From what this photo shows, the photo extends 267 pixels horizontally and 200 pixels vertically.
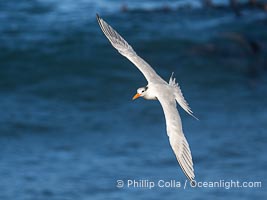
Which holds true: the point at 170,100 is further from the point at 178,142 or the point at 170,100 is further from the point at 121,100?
the point at 121,100

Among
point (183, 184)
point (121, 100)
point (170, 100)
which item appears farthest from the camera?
point (121, 100)

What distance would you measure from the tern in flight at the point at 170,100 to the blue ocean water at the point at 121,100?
5527mm

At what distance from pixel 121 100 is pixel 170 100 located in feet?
36.6

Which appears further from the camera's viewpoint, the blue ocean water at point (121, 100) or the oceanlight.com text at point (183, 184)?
the blue ocean water at point (121, 100)

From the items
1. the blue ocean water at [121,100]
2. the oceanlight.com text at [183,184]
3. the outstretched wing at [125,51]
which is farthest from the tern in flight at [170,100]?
the oceanlight.com text at [183,184]

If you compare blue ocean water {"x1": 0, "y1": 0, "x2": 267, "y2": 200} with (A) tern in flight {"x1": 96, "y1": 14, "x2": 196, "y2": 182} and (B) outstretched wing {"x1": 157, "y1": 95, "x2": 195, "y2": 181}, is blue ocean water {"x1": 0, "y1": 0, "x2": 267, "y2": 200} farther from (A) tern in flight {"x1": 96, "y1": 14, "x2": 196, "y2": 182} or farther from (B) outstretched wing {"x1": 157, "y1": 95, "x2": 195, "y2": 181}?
(B) outstretched wing {"x1": 157, "y1": 95, "x2": 195, "y2": 181}

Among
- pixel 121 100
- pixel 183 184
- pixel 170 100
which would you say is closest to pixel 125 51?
pixel 170 100

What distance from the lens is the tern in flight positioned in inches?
330

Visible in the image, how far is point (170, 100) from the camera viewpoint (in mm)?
9383

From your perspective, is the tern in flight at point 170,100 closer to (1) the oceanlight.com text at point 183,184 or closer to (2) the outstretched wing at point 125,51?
(2) the outstretched wing at point 125,51

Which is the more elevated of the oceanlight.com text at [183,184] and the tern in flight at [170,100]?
the oceanlight.com text at [183,184]

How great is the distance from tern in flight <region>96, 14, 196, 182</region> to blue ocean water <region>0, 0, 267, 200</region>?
5.53 meters

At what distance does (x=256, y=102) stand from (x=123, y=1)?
636 centimetres

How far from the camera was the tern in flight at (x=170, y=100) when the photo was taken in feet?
27.5
